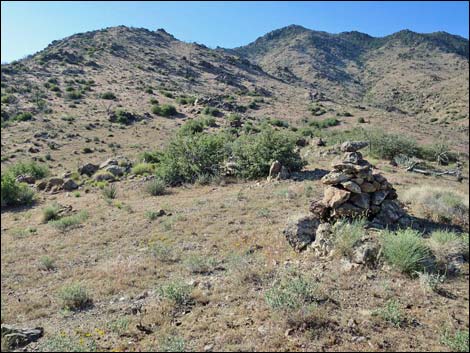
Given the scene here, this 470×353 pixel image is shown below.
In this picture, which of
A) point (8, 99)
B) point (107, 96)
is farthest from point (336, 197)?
point (107, 96)

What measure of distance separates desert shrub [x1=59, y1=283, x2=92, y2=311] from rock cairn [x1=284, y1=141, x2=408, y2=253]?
13.0ft

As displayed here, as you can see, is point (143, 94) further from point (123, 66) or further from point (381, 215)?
point (381, 215)

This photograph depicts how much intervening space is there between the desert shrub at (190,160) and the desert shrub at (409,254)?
10.3m

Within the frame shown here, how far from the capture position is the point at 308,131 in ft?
90.6

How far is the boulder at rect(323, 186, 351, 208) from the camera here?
7.61 meters

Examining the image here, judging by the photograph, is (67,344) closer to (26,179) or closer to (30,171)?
(26,179)

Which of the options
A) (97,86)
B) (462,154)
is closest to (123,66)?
(97,86)

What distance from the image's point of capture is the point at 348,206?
7.66 meters

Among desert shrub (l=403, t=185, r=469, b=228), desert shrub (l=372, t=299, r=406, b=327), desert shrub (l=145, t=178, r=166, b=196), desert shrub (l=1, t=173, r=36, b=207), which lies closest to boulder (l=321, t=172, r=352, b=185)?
desert shrub (l=403, t=185, r=469, b=228)

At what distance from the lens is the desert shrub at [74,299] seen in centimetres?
564

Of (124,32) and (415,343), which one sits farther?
(124,32)

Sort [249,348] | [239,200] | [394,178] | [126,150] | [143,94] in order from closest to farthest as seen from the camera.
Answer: [249,348], [239,200], [394,178], [126,150], [143,94]

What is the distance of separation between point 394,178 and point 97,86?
3879cm

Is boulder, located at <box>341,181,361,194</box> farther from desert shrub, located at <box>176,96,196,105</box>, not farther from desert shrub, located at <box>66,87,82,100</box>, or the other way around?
desert shrub, located at <box>66,87,82,100</box>
